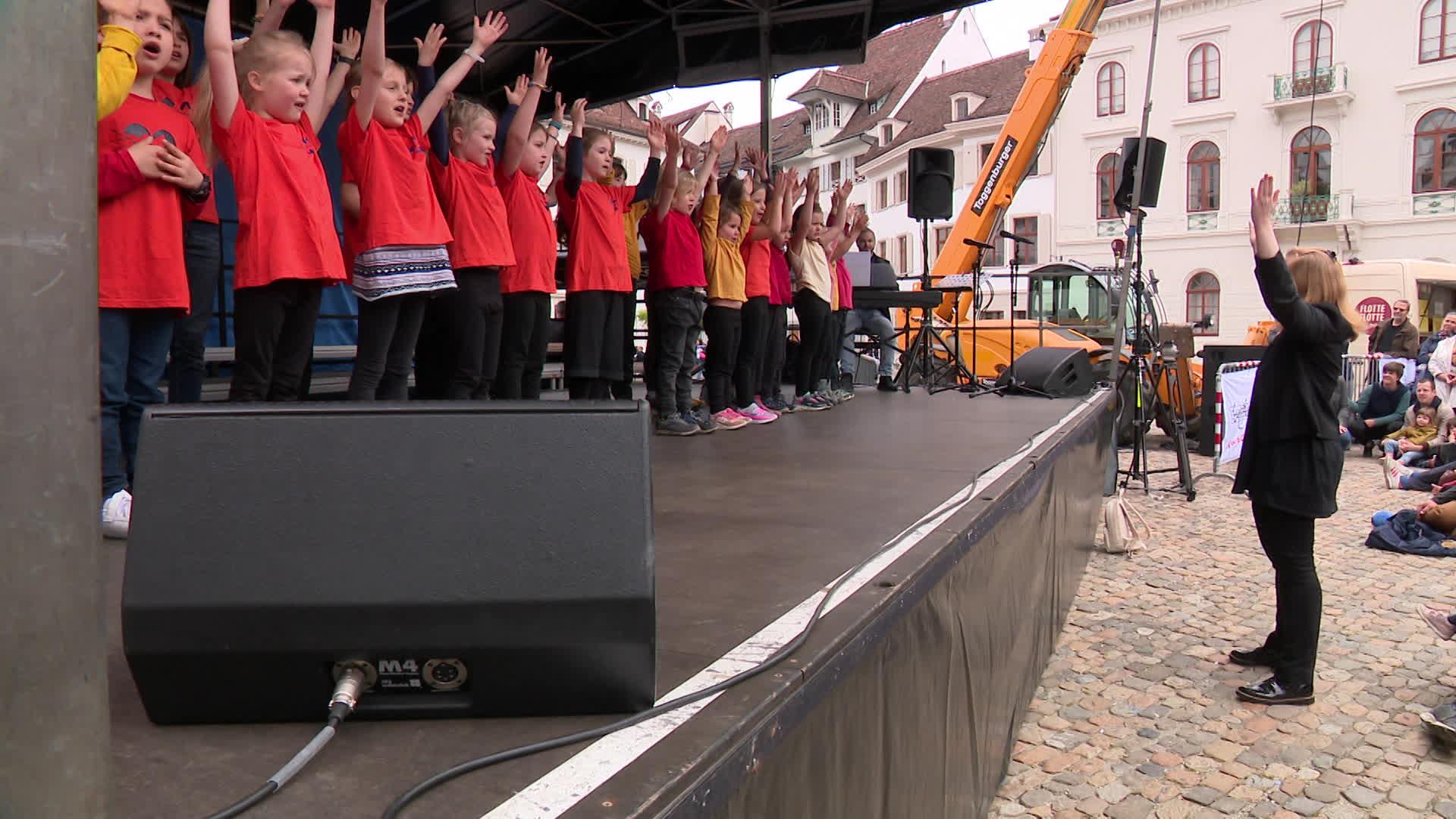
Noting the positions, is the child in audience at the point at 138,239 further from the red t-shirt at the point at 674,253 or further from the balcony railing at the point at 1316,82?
the balcony railing at the point at 1316,82

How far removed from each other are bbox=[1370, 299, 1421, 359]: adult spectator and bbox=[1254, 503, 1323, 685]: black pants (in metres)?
9.29

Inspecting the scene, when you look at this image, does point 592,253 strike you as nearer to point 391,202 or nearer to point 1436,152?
point 391,202

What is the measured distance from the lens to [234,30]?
5.69 metres

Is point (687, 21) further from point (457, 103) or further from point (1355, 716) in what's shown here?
point (1355, 716)

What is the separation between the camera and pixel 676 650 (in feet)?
5.24

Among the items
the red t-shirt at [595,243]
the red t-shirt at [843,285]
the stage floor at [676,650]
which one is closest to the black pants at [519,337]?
the red t-shirt at [595,243]

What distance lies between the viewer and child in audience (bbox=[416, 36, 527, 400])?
362 centimetres

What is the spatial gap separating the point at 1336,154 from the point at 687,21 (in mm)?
21629

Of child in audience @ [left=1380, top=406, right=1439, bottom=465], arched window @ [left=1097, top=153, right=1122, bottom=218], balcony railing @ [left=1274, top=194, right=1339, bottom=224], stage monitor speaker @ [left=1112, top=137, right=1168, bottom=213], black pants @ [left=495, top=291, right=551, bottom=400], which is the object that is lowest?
child in audience @ [left=1380, top=406, right=1439, bottom=465]

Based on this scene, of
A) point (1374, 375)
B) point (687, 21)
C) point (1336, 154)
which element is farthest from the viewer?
point (1336, 154)

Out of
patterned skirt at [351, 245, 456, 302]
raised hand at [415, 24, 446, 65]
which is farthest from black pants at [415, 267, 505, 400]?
raised hand at [415, 24, 446, 65]

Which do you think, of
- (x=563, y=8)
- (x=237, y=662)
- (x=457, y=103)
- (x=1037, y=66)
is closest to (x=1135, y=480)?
(x=1037, y=66)

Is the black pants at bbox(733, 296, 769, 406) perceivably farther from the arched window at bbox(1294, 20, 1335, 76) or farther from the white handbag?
the arched window at bbox(1294, 20, 1335, 76)

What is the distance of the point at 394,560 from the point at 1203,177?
2728 cm
